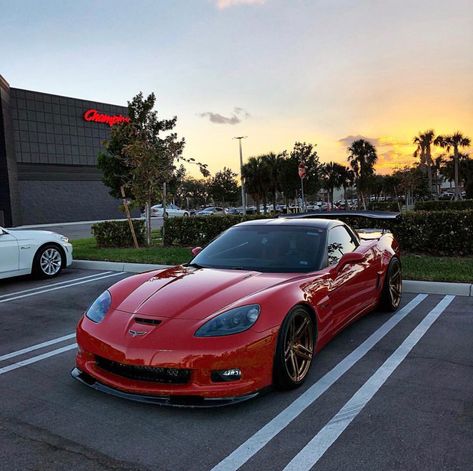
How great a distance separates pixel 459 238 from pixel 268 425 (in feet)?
25.5

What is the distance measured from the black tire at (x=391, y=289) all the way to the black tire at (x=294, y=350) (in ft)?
7.24

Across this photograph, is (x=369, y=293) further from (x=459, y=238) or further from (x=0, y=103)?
(x=0, y=103)

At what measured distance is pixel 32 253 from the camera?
899 cm

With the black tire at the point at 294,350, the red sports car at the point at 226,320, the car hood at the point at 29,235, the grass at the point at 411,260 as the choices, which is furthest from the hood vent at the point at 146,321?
the car hood at the point at 29,235

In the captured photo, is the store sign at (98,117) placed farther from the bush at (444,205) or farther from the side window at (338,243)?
the side window at (338,243)

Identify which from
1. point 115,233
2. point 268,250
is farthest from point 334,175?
point 268,250

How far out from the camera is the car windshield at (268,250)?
4.40 meters

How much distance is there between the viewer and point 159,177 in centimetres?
1300

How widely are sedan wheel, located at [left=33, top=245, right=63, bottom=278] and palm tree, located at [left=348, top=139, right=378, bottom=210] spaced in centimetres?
5285

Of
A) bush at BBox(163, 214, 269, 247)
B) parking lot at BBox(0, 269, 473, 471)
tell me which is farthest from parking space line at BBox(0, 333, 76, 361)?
bush at BBox(163, 214, 269, 247)

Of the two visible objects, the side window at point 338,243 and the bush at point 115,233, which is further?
the bush at point 115,233

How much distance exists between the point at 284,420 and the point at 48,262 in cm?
749

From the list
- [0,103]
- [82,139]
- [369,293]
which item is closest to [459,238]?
[369,293]

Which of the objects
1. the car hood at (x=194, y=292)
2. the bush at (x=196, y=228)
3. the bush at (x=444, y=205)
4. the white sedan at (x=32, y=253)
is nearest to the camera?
the car hood at (x=194, y=292)
